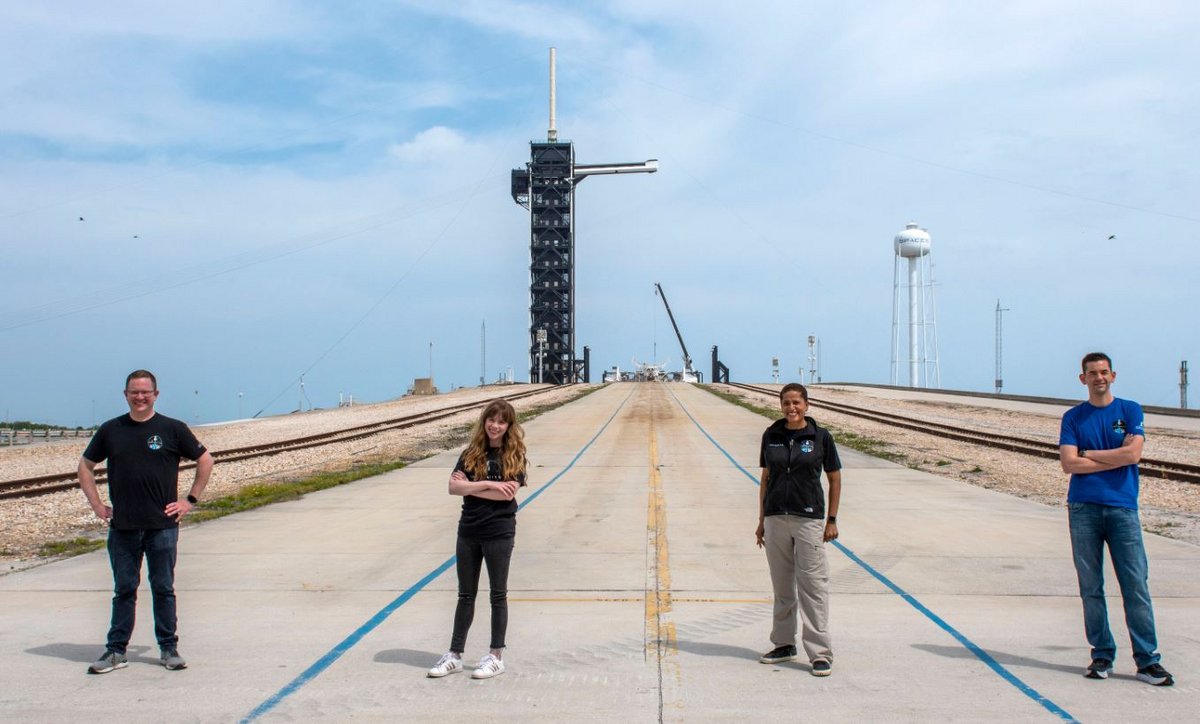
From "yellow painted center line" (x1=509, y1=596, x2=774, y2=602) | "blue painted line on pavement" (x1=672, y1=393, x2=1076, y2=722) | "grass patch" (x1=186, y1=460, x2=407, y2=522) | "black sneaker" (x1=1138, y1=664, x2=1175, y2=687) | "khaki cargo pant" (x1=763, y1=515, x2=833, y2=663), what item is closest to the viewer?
"blue painted line on pavement" (x1=672, y1=393, x2=1076, y2=722)

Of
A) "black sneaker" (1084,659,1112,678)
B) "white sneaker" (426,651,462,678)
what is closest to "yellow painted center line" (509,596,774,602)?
"white sneaker" (426,651,462,678)

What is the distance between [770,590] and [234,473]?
16.5 meters

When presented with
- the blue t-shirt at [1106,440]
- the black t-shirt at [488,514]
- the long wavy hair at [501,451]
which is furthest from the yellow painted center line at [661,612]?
the blue t-shirt at [1106,440]

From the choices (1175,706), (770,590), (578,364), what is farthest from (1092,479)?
(578,364)

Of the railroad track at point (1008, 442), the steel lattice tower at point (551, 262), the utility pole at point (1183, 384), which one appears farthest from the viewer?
the steel lattice tower at point (551, 262)

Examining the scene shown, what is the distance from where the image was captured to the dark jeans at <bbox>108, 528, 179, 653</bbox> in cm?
657

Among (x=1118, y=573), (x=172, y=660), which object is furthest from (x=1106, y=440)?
(x=172, y=660)

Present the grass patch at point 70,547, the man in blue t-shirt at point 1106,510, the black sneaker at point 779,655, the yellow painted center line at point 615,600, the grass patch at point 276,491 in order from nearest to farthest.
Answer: the man in blue t-shirt at point 1106,510 < the black sneaker at point 779,655 < the yellow painted center line at point 615,600 < the grass patch at point 70,547 < the grass patch at point 276,491

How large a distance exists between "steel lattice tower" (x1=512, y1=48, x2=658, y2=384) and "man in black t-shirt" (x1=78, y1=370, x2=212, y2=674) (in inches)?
3677

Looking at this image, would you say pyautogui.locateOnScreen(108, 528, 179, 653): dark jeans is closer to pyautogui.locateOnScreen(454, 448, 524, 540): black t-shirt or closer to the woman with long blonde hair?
the woman with long blonde hair

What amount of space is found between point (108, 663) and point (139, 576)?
56cm

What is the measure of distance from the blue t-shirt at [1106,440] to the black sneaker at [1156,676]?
963 mm

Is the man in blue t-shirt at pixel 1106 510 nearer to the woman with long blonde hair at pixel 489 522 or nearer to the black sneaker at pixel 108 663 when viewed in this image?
the woman with long blonde hair at pixel 489 522

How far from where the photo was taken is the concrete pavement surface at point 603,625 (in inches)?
233
